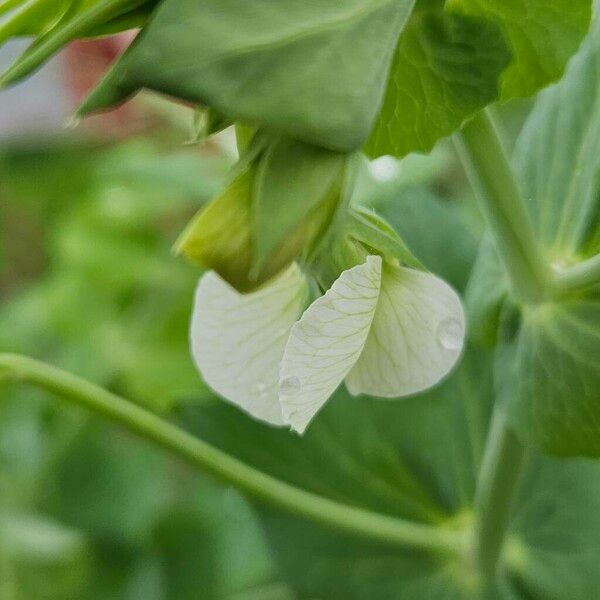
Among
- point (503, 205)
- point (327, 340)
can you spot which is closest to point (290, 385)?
point (327, 340)

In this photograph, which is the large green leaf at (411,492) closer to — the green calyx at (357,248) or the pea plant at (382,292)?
the pea plant at (382,292)

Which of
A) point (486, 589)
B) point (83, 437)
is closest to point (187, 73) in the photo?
point (486, 589)

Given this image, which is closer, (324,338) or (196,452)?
(324,338)

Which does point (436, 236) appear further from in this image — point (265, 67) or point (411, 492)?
point (265, 67)

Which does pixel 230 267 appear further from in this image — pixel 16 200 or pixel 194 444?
pixel 16 200

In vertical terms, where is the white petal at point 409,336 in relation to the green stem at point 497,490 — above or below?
above

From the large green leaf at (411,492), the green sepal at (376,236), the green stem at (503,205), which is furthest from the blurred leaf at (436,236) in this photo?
the green sepal at (376,236)
